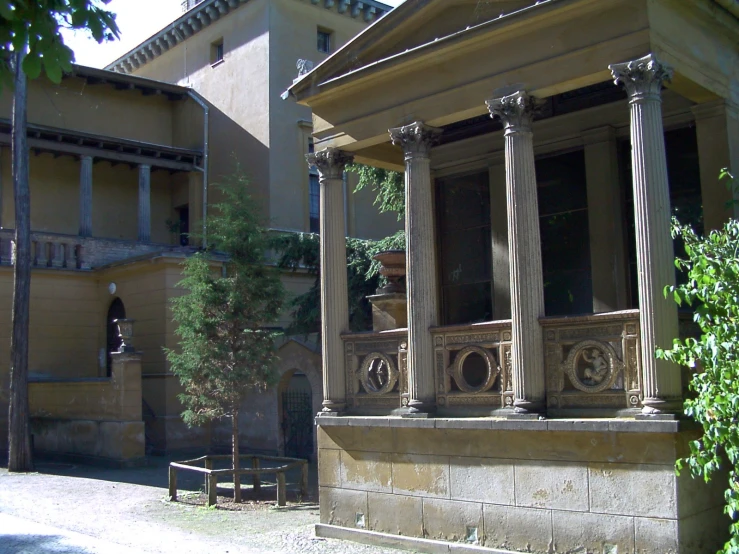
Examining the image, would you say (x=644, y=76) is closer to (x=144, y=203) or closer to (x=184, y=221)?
(x=144, y=203)

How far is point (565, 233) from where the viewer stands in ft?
42.8

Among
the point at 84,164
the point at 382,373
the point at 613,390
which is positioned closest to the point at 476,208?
the point at 382,373

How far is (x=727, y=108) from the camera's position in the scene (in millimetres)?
10703

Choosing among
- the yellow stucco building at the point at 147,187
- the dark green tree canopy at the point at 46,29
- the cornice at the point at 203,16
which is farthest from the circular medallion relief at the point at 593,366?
the cornice at the point at 203,16

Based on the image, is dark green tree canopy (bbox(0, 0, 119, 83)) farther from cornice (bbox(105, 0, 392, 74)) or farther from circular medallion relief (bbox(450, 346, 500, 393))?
cornice (bbox(105, 0, 392, 74))

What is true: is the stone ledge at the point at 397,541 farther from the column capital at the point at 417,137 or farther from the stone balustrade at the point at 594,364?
the column capital at the point at 417,137

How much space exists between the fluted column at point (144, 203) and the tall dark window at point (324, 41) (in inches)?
280

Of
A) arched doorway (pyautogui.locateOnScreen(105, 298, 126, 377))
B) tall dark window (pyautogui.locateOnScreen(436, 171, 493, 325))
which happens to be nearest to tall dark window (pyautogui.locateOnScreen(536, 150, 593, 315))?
tall dark window (pyautogui.locateOnScreen(436, 171, 493, 325))

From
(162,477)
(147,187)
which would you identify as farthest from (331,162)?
(147,187)

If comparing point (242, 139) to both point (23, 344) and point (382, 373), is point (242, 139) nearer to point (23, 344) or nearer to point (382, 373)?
point (23, 344)

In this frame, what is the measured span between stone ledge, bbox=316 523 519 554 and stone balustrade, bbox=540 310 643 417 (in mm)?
1884

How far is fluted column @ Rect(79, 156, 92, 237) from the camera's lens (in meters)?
26.6

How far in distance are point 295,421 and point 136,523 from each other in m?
7.20

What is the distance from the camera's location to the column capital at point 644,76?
9312mm
